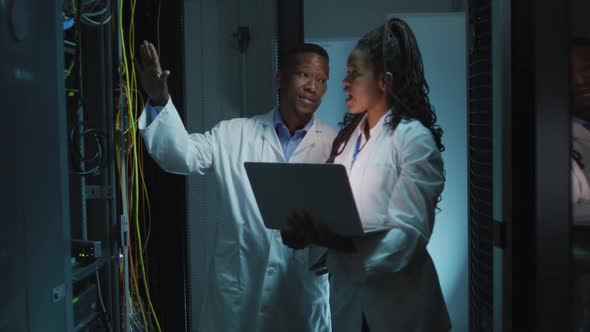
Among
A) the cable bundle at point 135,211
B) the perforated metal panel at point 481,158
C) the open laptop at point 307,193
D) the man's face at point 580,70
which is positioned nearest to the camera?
the man's face at point 580,70

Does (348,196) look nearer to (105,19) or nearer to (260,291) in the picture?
(260,291)

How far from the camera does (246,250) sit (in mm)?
2074

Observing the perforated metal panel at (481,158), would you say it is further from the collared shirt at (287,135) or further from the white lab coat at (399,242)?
the collared shirt at (287,135)

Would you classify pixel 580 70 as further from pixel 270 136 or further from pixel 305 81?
pixel 270 136

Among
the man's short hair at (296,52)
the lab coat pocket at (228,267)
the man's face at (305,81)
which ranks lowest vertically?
the lab coat pocket at (228,267)

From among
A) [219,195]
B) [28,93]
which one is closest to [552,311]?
[28,93]

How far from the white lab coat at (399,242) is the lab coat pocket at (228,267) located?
1.62 feet

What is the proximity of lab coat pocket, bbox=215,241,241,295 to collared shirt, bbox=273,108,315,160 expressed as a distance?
369 mm

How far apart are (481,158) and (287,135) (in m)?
0.96

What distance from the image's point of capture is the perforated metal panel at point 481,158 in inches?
50.3

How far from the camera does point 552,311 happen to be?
1.08 m

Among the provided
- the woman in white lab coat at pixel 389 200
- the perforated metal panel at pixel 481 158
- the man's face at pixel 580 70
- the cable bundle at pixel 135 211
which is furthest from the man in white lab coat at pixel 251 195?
the man's face at pixel 580 70

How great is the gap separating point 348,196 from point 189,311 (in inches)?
55.1

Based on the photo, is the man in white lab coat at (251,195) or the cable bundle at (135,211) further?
the cable bundle at (135,211)
